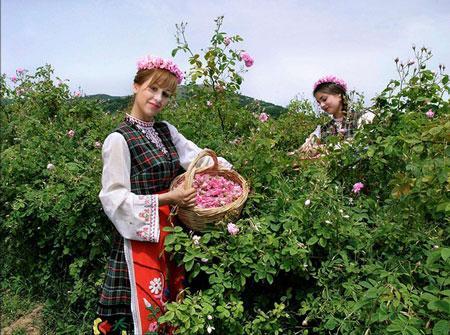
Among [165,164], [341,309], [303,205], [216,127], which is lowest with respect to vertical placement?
[341,309]

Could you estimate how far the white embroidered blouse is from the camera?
6.81 ft

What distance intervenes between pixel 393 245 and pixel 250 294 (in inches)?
30.4

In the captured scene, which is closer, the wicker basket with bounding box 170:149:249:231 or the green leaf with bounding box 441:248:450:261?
the green leaf with bounding box 441:248:450:261

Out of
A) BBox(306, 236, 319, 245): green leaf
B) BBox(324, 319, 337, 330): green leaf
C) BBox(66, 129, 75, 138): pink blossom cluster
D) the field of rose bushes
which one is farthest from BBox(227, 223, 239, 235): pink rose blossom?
BBox(66, 129, 75, 138): pink blossom cluster

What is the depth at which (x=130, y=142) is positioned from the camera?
Result: 7.20 feet

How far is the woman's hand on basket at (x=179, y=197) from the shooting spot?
2.07 meters

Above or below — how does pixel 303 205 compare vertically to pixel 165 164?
below

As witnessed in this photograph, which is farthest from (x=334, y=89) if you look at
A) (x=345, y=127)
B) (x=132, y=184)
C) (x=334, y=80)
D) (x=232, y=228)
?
(x=132, y=184)

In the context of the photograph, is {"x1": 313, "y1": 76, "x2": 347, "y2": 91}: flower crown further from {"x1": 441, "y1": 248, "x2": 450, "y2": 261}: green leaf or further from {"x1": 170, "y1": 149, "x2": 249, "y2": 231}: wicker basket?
{"x1": 441, "y1": 248, "x2": 450, "y2": 261}: green leaf

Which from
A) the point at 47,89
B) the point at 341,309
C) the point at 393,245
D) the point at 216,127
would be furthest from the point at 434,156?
the point at 47,89

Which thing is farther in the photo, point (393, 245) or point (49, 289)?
point (49, 289)

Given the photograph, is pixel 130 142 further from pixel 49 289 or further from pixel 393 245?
pixel 49 289

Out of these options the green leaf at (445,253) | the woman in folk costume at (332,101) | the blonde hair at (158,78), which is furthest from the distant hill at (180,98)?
the green leaf at (445,253)

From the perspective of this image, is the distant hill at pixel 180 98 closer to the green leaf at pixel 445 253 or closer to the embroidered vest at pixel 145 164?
the embroidered vest at pixel 145 164
